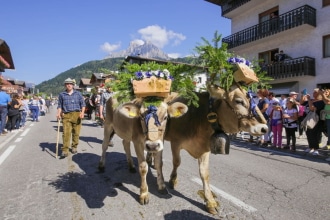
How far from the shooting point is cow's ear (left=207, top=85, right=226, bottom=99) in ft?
11.2

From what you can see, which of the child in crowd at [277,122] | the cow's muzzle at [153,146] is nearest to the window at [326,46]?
the child in crowd at [277,122]

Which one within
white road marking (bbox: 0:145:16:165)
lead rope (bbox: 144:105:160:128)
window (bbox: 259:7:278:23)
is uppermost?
window (bbox: 259:7:278:23)

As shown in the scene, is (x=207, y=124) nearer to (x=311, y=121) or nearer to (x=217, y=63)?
(x=217, y=63)

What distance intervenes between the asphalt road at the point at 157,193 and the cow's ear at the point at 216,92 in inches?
61.5

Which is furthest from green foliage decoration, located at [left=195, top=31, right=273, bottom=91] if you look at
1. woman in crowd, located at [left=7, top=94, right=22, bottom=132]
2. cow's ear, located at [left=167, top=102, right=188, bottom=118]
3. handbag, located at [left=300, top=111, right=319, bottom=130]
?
woman in crowd, located at [left=7, top=94, right=22, bottom=132]

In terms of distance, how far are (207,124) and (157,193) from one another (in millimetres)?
1429

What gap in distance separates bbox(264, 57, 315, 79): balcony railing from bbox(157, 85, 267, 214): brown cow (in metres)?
16.5

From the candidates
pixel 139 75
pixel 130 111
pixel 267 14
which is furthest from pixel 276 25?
pixel 130 111

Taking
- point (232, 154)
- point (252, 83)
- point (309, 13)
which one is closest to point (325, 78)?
point (309, 13)

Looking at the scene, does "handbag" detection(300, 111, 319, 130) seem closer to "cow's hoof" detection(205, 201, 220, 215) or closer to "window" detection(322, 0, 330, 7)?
"cow's hoof" detection(205, 201, 220, 215)

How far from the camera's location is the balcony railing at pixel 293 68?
17.7 m

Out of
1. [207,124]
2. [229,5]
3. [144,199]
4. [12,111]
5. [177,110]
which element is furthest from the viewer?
[229,5]

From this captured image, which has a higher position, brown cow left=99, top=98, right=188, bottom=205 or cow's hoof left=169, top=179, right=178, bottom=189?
brown cow left=99, top=98, right=188, bottom=205

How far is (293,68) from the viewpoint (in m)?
18.6
